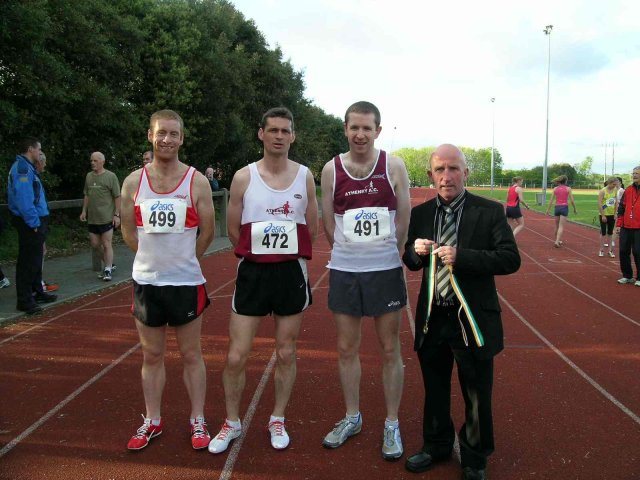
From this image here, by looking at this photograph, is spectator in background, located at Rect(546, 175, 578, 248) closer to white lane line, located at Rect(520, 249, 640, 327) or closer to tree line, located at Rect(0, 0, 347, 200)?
white lane line, located at Rect(520, 249, 640, 327)

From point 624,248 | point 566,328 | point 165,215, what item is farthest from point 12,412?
point 624,248

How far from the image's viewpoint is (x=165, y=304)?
328 centimetres

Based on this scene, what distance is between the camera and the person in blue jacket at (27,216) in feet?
20.7

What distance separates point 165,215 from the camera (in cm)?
324

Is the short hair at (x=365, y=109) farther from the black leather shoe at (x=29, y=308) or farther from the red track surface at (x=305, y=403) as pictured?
the black leather shoe at (x=29, y=308)

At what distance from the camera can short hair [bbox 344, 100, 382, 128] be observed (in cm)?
333

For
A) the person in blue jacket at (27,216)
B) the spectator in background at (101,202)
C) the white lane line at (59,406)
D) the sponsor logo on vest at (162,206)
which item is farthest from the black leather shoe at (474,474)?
the spectator in background at (101,202)

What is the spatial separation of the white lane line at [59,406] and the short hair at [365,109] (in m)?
2.89

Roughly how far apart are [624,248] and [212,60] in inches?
626

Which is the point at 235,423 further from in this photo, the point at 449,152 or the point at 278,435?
the point at 449,152

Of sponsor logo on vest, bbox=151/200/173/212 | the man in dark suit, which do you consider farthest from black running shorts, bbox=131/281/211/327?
the man in dark suit

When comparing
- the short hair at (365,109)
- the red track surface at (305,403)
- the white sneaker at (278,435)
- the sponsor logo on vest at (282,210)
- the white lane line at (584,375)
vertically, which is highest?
the short hair at (365,109)

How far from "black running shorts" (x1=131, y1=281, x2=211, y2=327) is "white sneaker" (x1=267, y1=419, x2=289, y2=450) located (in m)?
0.87

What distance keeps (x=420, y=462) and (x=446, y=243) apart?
50.0 inches
